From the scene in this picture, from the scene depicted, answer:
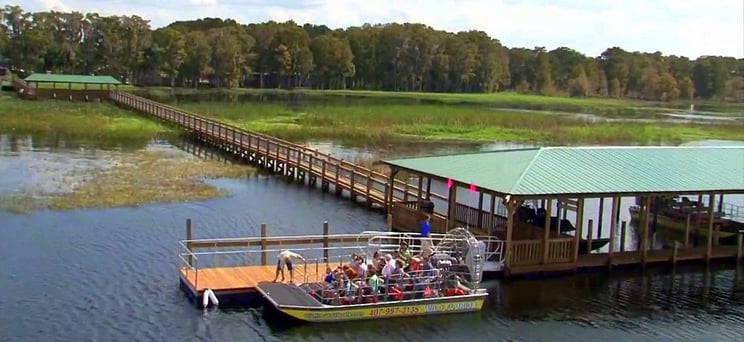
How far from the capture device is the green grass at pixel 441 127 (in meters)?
70.6

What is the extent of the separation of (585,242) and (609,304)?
5374 millimetres

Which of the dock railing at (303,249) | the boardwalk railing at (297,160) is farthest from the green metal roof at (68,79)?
the dock railing at (303,249)

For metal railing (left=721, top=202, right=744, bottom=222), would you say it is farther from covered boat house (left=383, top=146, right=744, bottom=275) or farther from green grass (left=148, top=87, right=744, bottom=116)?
green grass (left=148, top=87, right=744, bottom=116)

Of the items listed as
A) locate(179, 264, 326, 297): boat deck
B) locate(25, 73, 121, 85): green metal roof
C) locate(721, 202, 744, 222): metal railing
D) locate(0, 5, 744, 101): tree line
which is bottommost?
locate(179, 264, 326, 297): boat deck

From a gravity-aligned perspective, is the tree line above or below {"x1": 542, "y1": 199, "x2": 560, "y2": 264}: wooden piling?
above

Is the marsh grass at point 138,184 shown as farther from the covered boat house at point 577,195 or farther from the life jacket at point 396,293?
the life jacket at point 396,293

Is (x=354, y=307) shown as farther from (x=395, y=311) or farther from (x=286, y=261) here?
(x=286, y=261)

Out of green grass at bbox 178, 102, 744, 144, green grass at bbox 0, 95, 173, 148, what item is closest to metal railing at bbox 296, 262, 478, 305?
green grass at bbox 0, 95, 173, 148

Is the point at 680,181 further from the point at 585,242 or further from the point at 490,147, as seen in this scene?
the point at 490,147

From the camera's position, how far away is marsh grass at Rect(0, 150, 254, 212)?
33906 millimetres

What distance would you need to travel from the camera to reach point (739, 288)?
2672 cm

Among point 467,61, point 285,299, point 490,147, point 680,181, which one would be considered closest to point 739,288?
point 680,181

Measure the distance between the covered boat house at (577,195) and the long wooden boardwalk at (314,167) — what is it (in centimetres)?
128

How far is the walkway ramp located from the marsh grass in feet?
45.7
